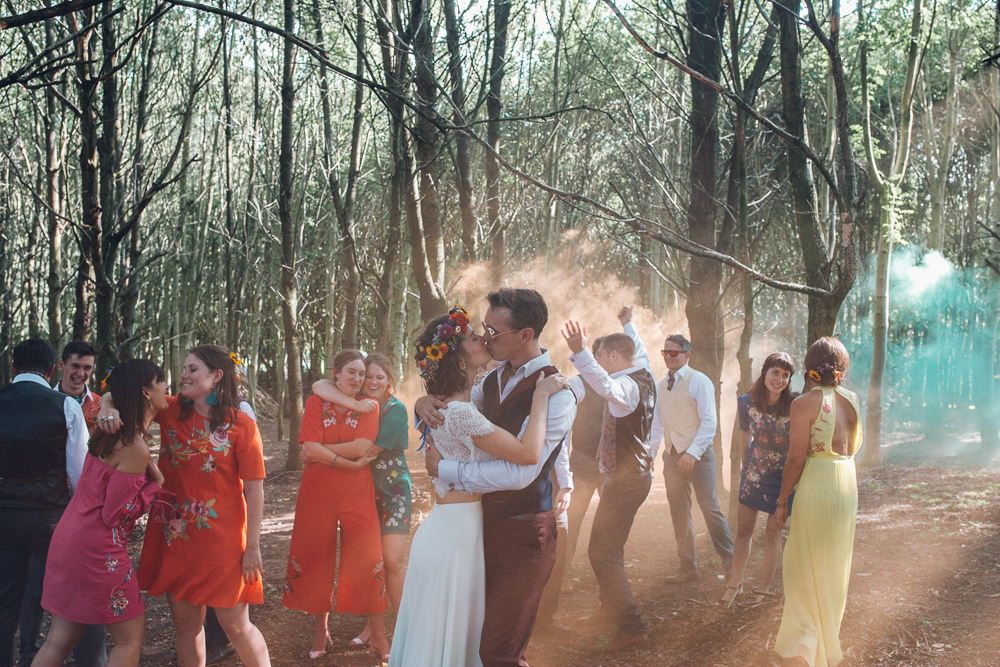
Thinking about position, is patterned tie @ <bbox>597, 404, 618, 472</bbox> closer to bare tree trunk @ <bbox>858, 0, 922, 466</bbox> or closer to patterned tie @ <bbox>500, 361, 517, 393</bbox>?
patterned tie @ <bbox>500, 361, 517, 393</bbox>

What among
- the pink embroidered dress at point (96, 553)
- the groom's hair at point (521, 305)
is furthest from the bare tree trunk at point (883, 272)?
the pink embroidered dress at point (96, 553)

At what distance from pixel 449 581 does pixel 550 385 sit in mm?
833

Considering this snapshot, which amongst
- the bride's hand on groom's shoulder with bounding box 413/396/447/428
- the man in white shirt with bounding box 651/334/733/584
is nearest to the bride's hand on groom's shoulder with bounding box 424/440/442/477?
the bride's hand on groom's shoulder with bounding box 413/396/447/428

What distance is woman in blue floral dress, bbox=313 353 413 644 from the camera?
15.5 feet

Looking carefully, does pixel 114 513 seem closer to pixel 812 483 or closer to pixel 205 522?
pixel 205 522

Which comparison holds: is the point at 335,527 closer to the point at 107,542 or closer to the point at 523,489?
the point at 107,542

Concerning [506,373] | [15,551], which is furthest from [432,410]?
[15,551]

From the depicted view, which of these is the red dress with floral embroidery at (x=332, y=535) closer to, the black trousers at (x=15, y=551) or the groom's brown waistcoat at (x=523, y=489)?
the black trousers at (x=15, y=551)

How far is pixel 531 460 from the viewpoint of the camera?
2.74 m

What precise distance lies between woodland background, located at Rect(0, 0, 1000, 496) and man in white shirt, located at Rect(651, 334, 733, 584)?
105cm

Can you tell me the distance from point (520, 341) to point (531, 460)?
490 mm

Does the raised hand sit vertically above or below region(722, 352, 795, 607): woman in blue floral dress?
above

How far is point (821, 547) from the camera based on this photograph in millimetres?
4152

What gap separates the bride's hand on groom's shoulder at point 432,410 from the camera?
2881mm
